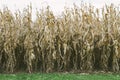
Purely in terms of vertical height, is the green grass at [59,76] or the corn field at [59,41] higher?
the corn field at [59,41]

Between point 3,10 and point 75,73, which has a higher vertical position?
point 3,10

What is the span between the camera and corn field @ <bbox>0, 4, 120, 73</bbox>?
14680 millimetres

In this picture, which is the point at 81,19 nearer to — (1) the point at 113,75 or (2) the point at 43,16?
(2) the point at 43,16

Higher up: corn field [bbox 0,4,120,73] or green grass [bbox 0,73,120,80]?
corn field [bbox 0,4,120,73]

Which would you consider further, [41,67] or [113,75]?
[41,67]

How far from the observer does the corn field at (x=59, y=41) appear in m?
14.7

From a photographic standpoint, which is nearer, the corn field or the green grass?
the green grass

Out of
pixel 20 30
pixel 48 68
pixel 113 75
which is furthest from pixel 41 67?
pixel 113 75

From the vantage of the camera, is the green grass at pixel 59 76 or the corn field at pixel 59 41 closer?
the green grass at pixel 59 76

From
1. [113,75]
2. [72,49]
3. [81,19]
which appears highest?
[81,19]

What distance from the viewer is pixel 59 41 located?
14719 millimetres

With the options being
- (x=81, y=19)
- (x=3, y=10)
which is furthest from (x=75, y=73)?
(x=3, y=10)

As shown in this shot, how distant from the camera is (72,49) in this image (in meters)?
14.9

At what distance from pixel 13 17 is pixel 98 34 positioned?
2729mm
